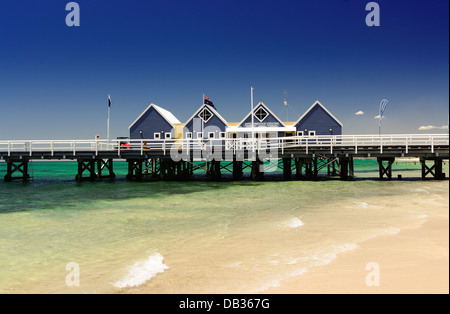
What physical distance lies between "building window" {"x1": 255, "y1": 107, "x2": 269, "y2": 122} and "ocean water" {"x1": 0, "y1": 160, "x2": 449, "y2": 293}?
973 inches

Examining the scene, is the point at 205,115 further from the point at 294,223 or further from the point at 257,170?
the point at 294,223

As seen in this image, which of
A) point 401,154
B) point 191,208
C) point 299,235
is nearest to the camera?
point 299,235

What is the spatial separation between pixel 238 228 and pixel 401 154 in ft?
75.8

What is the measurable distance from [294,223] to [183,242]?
4143 millimetres

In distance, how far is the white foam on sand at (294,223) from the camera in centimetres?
1078

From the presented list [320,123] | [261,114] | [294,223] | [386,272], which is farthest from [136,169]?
[386,272]

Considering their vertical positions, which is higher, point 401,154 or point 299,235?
point 401,154

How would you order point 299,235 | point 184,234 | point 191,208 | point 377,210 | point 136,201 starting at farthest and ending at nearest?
point 136,201
point 191,208
point 377,210
point 184,234
point 299,235

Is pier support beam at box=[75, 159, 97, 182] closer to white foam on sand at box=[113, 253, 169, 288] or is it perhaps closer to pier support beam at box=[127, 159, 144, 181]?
pier support beam at box=[127, 159, 144, 181]

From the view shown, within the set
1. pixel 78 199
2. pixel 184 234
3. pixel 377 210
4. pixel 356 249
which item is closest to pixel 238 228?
pixel 184 234

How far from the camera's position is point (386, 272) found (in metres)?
5.74

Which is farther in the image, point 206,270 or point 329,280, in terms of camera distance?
point 206,270
